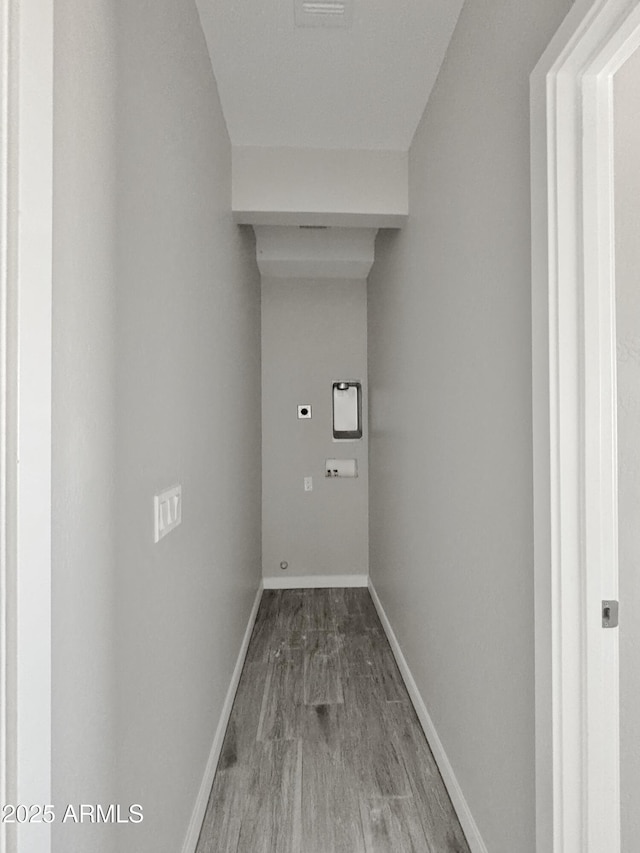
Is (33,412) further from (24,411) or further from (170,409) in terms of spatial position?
(170,409)

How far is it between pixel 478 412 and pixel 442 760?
4.23 ft

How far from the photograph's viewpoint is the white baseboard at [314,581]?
400 centimetres

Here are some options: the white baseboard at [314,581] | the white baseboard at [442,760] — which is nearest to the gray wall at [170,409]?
the white baseboard at [442,760]

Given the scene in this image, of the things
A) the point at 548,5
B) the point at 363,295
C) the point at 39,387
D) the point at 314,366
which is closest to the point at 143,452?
the point at 39,387

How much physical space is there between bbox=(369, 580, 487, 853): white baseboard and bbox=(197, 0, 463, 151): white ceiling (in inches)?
101

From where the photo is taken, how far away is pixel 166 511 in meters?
1.21

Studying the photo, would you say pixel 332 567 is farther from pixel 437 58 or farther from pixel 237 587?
pixel 437 58

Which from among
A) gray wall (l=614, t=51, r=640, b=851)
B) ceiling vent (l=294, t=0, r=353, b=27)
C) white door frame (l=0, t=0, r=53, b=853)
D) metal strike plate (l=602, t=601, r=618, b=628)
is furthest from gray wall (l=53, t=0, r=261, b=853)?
gray wall (l=614, t=51, r=640, b=851)

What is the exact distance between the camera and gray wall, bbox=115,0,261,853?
3.20 feet

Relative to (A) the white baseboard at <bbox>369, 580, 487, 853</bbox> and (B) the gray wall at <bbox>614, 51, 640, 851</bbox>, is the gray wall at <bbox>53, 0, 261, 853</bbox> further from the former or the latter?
(B) the gray wall at <bbox>614, 51, 640, 851</bbox>

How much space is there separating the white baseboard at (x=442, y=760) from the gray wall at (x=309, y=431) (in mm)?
1354

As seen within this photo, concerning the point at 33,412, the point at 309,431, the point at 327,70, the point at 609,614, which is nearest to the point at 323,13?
the point at 327,70

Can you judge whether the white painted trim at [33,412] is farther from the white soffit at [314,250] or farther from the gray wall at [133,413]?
the white soffit at [314,250]

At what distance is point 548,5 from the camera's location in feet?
3.38
